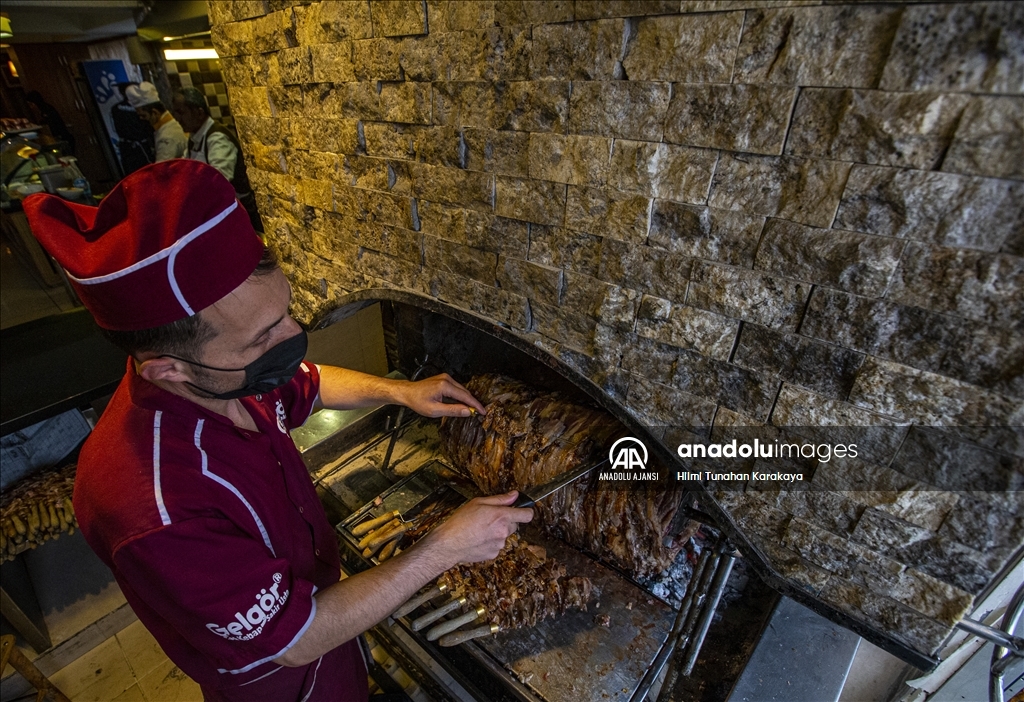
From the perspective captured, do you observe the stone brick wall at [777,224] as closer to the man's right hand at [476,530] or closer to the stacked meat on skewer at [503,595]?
the man's right hand at [476,530]

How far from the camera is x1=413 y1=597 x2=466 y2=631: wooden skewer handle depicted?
2.24 metres

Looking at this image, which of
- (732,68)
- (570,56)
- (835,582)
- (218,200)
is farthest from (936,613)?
(218,200)

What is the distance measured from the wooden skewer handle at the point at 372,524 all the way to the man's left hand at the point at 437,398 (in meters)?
0.64

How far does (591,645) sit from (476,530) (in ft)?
2.84

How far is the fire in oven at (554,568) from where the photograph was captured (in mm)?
2104

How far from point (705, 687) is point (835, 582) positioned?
0.96 m

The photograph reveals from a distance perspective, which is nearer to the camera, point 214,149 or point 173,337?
point 173,337

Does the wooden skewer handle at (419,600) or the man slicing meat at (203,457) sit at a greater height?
the man slicing meat at (203,457)

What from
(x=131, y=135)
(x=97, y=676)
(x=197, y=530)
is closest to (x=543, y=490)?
(x=197, y=530)

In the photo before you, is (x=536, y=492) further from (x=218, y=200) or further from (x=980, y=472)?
(x=218, y=200)

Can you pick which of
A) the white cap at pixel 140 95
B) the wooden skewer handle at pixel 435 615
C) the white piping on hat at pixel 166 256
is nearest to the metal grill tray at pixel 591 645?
the wooden skewer handle at pixel 435 615

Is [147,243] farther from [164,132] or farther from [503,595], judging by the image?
[164,132]

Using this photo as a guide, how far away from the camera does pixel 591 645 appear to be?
2209 mm

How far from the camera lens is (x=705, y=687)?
2176 mm
